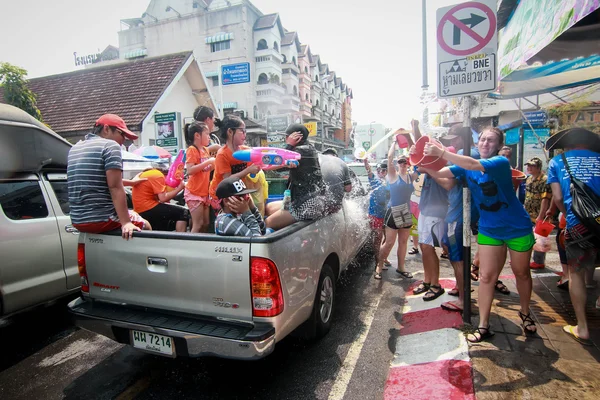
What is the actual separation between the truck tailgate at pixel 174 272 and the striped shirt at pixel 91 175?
26 centimetres

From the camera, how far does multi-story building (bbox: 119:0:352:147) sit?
3512 centimetres

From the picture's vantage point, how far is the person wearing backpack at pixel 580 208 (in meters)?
3.02

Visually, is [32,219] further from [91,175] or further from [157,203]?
[157,203]

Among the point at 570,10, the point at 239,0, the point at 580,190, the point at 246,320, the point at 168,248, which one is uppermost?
the point at 239,0

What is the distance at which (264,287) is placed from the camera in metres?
2.37

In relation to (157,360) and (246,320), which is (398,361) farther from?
(157,360)

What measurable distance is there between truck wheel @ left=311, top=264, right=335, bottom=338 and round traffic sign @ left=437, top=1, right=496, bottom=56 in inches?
98.5

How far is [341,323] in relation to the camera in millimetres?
3822

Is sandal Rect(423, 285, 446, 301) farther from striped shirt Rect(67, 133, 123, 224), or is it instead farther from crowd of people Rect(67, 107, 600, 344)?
striped shirt Rect(67, 133, 123, 224)

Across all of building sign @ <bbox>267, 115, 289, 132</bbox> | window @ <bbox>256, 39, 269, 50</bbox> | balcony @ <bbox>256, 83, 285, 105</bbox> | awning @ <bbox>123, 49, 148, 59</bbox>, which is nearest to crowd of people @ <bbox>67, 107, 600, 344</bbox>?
building sign @ <bbox>267, 115, 289, 132</bbox>

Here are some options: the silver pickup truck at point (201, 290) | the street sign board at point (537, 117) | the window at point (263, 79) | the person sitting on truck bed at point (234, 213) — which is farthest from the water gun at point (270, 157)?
the window at point (263, 79)

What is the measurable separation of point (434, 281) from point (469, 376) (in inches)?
64.6

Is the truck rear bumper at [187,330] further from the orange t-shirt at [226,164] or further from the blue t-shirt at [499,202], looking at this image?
the blue t-shirt at [499,202]

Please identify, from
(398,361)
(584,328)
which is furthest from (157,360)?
(584,328)
